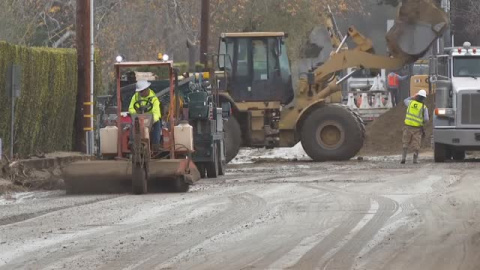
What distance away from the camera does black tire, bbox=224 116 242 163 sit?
103ft

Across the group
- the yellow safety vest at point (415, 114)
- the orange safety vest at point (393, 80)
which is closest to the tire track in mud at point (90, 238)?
the yellow safety vest at point (415, 114)

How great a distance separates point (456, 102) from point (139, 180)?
11.9 meters

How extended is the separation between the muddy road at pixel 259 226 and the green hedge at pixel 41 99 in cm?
462

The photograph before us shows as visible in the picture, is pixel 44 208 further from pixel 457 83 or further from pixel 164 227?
pixel 457 83

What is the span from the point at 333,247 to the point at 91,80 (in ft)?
63.9

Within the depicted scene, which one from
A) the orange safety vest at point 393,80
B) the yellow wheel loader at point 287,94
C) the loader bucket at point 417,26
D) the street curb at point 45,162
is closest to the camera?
the street curb at point 45,162

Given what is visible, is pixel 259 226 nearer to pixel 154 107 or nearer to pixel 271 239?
pixel 271 239

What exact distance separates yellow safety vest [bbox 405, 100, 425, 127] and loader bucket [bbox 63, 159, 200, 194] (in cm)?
1052

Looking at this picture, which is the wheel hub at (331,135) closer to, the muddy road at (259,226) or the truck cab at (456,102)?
the truck cab at (456,102)

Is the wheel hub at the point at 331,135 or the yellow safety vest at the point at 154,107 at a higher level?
the yellow safety vest at the point at 154,107

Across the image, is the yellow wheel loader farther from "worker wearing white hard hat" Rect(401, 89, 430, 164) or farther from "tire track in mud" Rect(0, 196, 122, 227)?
"tire track in mud" Rect(0, 196, 122, 227)

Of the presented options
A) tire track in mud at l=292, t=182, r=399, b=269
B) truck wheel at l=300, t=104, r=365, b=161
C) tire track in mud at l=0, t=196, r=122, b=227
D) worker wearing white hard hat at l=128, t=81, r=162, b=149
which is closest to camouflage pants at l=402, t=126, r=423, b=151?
truck wheel at l=300, t=104, r=365, b=161

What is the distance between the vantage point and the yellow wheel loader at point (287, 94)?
3244 cm

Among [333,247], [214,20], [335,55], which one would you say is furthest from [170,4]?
[333,247]
